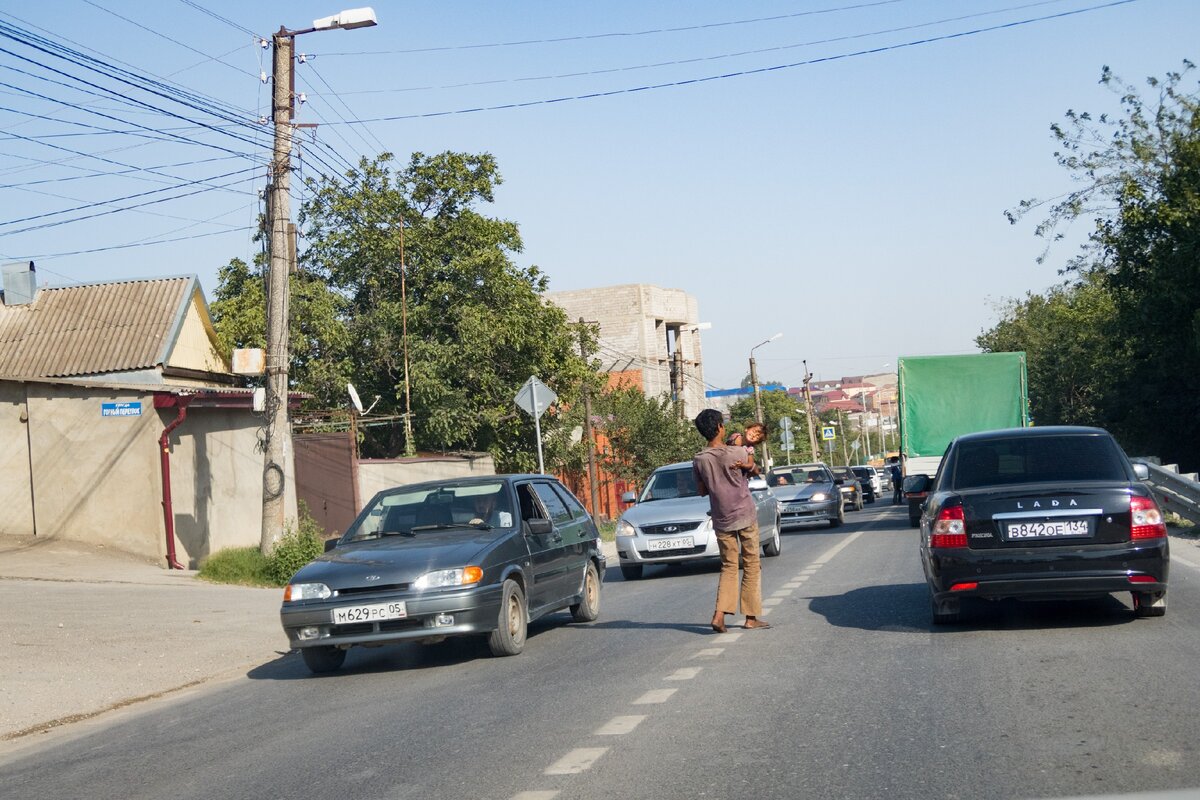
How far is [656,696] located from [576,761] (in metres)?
1.86

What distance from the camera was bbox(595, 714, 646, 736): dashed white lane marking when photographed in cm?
711

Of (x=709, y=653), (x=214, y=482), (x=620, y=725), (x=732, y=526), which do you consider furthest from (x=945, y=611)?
(x=214, y=482)

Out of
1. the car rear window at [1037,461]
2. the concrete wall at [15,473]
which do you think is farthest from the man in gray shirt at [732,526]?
the concrete wall at [15,473]

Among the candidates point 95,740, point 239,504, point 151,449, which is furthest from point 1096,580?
point 239,504

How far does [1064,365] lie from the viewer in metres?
61.2

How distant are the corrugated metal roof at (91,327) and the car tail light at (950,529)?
81.0ft

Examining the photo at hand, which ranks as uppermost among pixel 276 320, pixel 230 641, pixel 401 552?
pixel 276 320

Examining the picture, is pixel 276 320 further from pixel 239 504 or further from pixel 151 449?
pixel 239 504

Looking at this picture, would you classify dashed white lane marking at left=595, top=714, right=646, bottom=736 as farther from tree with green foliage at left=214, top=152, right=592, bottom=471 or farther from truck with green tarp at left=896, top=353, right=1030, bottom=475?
tree with green foliage at left=214, top=152, right=592, bottom=471

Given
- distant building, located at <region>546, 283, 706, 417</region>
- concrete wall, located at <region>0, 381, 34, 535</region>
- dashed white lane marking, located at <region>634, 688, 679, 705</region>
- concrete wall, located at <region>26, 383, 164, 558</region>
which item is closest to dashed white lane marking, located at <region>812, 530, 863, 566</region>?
dashed white lane marking, located at <region>634, 688, 679, 705</region>

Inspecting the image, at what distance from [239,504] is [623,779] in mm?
20502

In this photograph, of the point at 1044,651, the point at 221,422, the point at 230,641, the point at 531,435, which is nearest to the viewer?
the point at 1044,651

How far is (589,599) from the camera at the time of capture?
13125mm

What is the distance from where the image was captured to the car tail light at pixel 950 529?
32.9 feet
